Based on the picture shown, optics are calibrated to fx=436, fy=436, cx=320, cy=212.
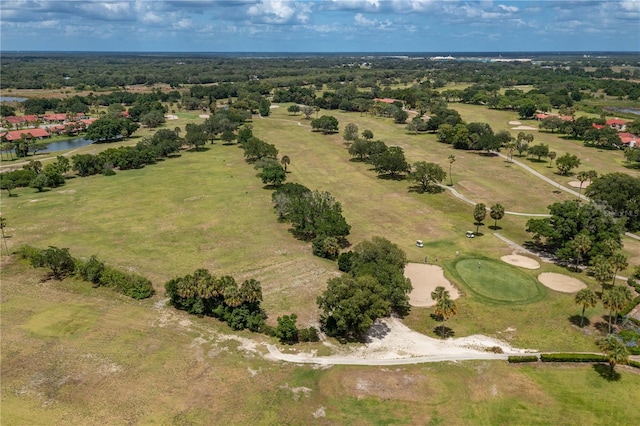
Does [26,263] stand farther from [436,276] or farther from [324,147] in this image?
[324,147]

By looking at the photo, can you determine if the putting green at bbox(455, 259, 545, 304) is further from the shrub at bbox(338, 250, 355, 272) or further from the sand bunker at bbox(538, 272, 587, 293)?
the shrub at bbox(338, 250, 355, 272)

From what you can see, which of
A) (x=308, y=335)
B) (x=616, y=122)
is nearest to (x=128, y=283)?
(x=308, y=335)

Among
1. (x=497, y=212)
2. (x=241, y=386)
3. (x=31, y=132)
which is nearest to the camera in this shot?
(x=241, y=386)

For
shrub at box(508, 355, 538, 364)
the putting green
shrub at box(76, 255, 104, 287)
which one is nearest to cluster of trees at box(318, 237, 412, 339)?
the putting green

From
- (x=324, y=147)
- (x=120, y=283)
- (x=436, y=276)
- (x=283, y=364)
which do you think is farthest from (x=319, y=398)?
(x=324, y=147)

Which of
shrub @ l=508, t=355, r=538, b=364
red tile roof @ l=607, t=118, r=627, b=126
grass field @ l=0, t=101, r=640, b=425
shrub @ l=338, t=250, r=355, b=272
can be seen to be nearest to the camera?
grass field @ l=0, t=101, r=640, b=425

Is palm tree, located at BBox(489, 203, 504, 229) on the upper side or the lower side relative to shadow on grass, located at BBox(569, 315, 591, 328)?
upper

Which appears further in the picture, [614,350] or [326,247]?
[326,247]

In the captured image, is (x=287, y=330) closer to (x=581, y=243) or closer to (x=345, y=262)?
→ (x=345, y=262)
